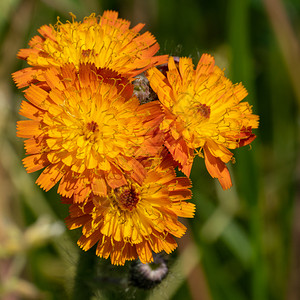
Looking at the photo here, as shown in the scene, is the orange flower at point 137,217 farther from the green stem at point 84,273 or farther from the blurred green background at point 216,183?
the blurred green background at point 216,183

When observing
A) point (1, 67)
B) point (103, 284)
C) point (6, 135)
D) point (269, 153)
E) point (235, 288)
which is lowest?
point (235, 288)

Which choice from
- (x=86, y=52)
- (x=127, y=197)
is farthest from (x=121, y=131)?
(x=86, y=52)

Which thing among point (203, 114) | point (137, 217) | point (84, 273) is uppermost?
point (203, 114)

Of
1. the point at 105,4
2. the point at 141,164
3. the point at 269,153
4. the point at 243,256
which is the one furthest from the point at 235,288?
the point at 105,4

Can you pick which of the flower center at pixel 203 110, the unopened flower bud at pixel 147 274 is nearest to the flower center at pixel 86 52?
the flower center at pixel 203 110

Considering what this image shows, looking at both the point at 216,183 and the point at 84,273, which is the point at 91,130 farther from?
the point at 216,183

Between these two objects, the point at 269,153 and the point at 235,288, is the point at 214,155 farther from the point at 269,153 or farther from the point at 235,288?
the point at 269,153
